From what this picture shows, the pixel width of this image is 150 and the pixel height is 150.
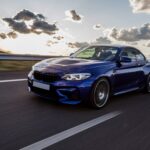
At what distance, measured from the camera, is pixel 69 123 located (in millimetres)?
5551

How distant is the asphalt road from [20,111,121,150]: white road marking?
85mm

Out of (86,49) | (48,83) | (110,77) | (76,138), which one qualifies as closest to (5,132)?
(76,138)

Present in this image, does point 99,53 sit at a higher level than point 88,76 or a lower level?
higher

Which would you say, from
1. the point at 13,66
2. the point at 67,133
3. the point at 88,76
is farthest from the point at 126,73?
the point at 13,66

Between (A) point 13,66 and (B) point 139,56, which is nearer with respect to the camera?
(B) point 139,56

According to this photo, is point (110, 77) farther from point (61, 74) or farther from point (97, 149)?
point (97, 149)

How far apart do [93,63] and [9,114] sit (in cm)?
216

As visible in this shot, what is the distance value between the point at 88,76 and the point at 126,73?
168cm

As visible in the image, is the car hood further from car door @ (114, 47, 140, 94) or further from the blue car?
car door @ (114, 47, 140, 94)

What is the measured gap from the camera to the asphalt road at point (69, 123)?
4.49 m

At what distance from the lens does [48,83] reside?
6.56 metres

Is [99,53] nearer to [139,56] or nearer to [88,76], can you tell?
[88,76]

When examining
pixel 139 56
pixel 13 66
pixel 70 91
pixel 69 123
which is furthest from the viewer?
pixel 13 66

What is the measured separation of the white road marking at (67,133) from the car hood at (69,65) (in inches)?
43.9
